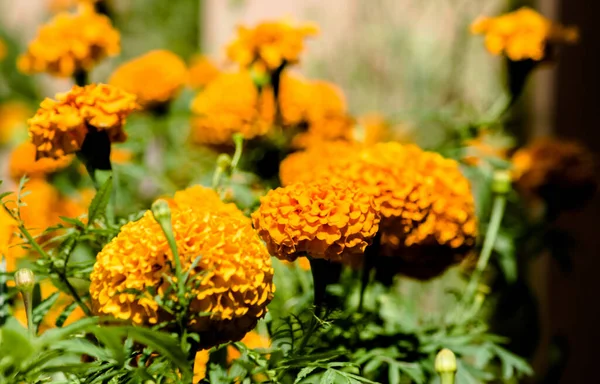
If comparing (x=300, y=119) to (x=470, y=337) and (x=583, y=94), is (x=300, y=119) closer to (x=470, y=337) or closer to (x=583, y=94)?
(x=470, y=337)

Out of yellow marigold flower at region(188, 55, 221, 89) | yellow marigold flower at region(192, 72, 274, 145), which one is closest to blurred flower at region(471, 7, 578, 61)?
yellow marigold flower at region(192, 72, 274, 145)

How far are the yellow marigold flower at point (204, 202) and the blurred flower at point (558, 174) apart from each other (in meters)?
0.85

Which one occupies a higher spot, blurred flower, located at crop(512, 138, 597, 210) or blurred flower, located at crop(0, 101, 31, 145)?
blurred flower, located at crop(0, 101, 31, 145)

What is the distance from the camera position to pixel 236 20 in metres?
2.70

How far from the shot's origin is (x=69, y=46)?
1.33 m

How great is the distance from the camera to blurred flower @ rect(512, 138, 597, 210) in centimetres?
155

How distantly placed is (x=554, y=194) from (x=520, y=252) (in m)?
0.18

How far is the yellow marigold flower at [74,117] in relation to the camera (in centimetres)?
95

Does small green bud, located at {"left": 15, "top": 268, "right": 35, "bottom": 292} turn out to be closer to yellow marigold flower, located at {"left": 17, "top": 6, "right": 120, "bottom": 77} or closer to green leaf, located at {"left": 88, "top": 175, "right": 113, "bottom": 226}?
green leaf, located at {"left": 88, "top": 175, "right": 113, "bottom": 226}

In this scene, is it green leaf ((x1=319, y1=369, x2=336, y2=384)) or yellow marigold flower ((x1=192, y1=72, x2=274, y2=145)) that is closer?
green leaf ((x1=319, y1=369, x2=336, y2=384))

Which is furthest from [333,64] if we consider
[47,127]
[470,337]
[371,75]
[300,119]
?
[47,127]

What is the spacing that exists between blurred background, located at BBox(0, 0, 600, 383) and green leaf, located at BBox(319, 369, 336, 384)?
1.42m

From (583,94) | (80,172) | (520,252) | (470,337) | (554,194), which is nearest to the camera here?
(470,337)

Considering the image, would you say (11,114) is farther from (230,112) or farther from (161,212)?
(161,212)
